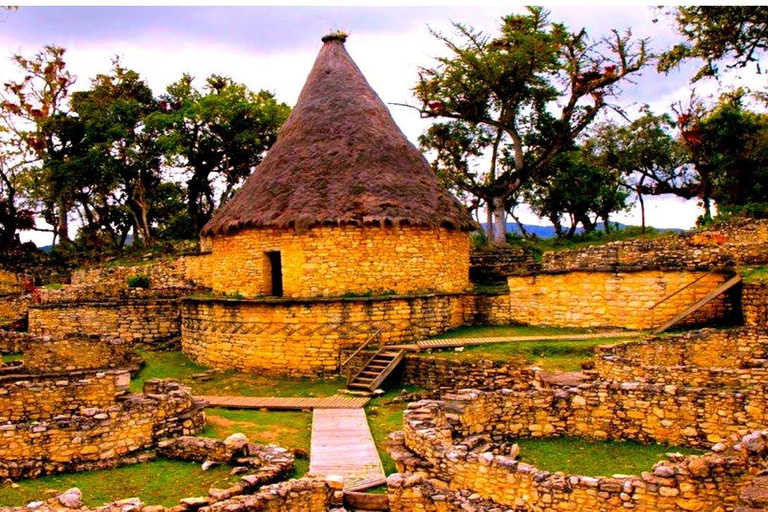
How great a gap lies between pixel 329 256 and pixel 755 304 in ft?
33.7

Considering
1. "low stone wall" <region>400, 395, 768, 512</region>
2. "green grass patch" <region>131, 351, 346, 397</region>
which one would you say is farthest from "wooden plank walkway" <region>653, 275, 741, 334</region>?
"low stone wall" <region>400, 395, 768, 512</region>

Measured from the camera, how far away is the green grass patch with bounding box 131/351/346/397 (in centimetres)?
1503

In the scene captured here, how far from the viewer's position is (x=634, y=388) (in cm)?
983

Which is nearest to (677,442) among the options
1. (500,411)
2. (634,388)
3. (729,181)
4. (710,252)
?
(634,388)

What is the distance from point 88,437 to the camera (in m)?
9.39

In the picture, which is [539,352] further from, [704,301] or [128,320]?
[128,320]

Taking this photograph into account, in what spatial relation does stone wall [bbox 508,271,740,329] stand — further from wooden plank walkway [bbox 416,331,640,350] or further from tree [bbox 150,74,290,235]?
tree [bbox 150,74,290,235]

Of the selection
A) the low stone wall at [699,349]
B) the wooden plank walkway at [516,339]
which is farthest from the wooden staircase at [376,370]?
the low stone wall at [699,349]

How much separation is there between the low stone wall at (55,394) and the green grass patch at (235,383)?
3148 millimetres

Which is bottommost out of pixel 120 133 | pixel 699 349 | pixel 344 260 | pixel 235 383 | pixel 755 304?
pixel 235 383

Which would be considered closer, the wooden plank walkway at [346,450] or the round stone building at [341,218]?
the wooden plank walkway at [346,450]

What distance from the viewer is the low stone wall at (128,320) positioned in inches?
813

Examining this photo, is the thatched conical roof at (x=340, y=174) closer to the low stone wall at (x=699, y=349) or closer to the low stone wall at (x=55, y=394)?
the low stone wall at (x=699, y=349)

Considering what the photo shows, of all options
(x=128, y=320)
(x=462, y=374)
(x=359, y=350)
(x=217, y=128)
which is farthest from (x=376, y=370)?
(x=217, y=128)
